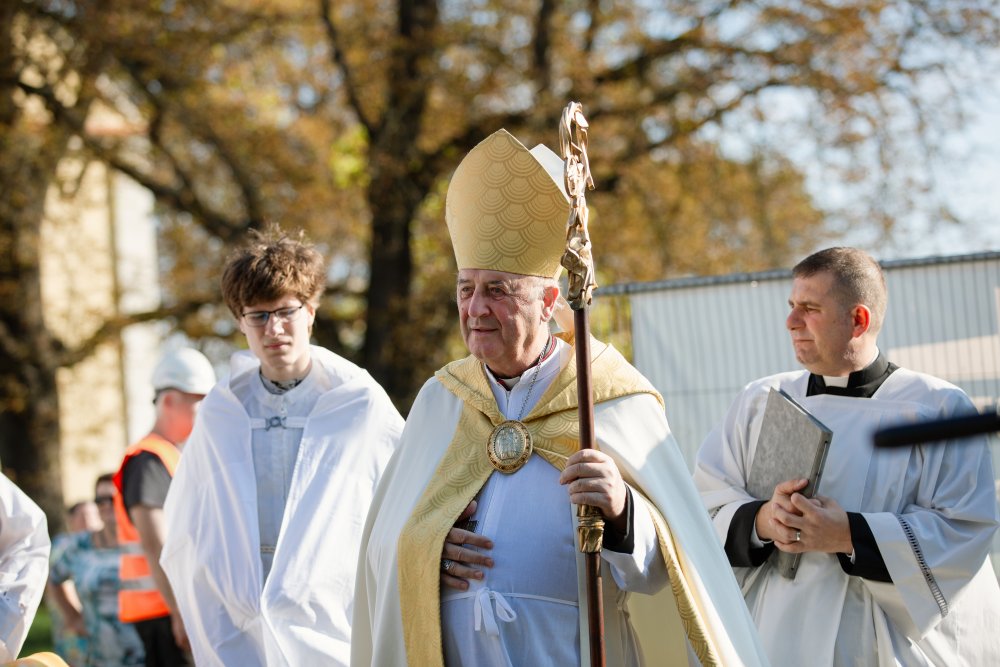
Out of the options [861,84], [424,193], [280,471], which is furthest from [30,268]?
[280,471]

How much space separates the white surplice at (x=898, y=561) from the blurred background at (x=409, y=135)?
8.66 metres

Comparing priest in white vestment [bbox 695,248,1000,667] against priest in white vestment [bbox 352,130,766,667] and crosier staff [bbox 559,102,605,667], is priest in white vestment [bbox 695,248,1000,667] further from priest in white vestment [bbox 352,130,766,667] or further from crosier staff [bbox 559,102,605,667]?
crosier staff [bbox 559,102,605,667]

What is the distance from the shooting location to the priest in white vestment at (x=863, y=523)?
14.7 feet

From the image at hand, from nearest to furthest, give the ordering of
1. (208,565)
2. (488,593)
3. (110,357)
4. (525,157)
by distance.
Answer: (488,593) < (525,157) < (208,565) < (110,357)

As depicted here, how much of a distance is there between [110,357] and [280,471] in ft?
47.6

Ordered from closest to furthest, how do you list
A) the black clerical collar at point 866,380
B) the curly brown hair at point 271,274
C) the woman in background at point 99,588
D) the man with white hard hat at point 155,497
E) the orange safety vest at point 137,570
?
the black clerical collar at point 866,380 → the curly brown hair at point 271,274 → the man with white hard hat at point 155,497 → the orange safety vest at point 137,570 → the woman in background at point 99,588

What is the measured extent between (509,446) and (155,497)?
2784 mm

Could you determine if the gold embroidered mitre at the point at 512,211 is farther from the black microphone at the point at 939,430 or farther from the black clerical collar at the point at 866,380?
the black microphone at the point at 939,430

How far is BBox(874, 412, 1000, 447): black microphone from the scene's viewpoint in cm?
169

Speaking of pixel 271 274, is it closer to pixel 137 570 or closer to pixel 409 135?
pixel 137 570

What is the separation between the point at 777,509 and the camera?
451 centimetres

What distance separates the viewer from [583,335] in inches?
142

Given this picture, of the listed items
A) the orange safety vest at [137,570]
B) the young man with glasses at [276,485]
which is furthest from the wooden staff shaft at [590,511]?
the orange safety vest at [137,570]

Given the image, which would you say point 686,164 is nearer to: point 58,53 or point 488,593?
point 58,53
